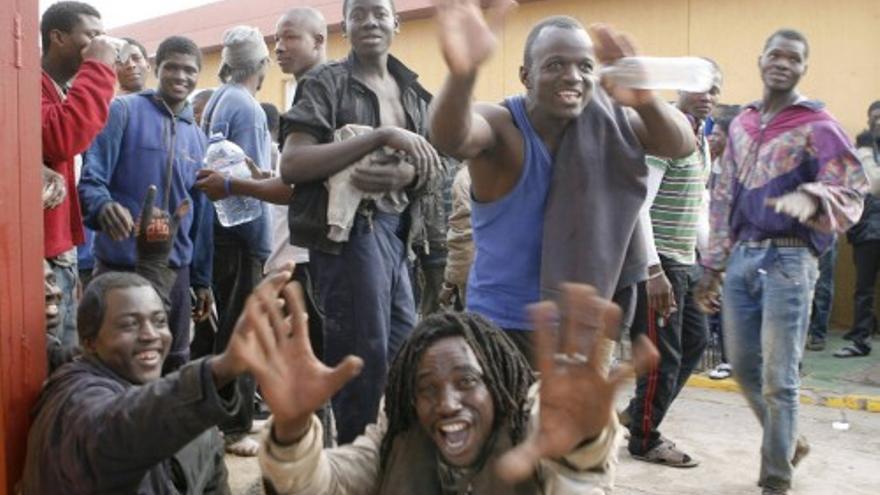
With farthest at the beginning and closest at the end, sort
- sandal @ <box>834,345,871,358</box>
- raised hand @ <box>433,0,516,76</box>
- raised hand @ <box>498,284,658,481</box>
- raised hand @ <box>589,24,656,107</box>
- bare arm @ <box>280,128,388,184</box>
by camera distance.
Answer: sandal @ <box>834,345,871,358</box>, bare arm @ <box>280,128,388,184</box>, raised hand @ <box>589,24,656,107</box>, raised hand @ <box>433,0,516,76</box>, raised hand @ <box>498,284,658,481</box>

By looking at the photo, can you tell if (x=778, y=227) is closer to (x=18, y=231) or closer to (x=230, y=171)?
(x=230, y=171)

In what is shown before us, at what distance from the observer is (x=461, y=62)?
8.09ft

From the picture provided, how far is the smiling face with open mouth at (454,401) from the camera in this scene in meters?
2.34

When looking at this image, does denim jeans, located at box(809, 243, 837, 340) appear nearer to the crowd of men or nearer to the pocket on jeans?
the crowd of men

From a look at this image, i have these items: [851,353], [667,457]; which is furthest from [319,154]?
[851,353]

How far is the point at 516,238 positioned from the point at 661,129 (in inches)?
20.8

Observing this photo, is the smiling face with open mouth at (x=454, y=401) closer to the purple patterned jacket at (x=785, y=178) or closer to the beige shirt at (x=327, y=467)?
the beige shirt at (x=327, y=467)

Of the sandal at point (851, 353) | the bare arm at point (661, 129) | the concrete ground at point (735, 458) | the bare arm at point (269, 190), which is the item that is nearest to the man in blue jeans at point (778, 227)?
the concrete ground at point (735, 458)

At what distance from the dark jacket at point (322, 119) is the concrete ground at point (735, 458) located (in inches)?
51.6

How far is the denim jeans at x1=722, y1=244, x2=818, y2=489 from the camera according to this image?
4.09 metres

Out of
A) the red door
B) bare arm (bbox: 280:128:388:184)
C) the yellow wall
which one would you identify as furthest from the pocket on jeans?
the yellow wall

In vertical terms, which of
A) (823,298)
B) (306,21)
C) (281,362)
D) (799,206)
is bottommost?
(823,298)

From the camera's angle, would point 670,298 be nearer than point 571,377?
No

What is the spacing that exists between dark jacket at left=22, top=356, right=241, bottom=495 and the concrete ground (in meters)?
1.65
